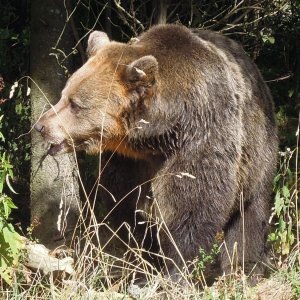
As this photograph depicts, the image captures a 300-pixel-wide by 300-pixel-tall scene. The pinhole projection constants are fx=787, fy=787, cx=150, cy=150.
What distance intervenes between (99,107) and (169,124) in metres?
0.53

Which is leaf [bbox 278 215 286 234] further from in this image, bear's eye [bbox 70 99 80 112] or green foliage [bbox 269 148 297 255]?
bear's eye [bbox 70 99 80 112]

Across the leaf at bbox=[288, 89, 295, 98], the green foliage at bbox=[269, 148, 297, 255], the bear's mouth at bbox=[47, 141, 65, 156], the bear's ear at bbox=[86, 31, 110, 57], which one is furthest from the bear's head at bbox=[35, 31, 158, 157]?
the leaf at bbox=[288, 89, 295, 98]

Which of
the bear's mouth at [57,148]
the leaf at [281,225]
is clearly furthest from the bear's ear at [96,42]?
the leaf at [281,225]

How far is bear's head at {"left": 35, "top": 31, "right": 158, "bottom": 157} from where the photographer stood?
18.7 feet

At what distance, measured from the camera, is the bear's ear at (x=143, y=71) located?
18.1ft

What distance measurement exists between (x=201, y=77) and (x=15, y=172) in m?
3.67

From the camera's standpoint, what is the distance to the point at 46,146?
7.30 metres

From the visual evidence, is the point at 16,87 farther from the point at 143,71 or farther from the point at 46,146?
the point at 143,71

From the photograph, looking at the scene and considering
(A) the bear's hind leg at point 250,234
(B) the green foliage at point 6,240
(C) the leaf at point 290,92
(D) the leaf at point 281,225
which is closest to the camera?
(B) the green foliage at point 6,240

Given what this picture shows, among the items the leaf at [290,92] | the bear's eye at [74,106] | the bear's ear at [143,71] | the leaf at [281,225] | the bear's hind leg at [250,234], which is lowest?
the bear's hind leg at [250,234]

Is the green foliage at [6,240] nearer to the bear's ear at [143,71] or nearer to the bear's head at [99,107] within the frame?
the bear's head at [99,107]

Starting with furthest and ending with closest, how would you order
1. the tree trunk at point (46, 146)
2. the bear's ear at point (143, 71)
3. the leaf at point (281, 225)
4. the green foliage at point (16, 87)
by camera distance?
the green foliage at point (16, 87)
the tree trunk at point (46, 146)
the leaf at point (281, 225)
the bear's ear at point (143, 71)

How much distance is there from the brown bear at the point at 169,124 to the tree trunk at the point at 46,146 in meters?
1.21

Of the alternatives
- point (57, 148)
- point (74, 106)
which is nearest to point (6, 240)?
point (57, 148)
